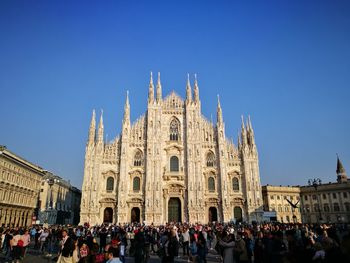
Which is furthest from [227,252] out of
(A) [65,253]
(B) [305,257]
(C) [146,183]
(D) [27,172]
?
(D) [27,172]

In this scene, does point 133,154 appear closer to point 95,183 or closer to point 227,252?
point 95,183

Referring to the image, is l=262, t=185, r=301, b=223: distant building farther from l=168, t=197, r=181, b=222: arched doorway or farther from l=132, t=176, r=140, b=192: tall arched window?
l=132, t=176, r=140, b=192: tall arched window

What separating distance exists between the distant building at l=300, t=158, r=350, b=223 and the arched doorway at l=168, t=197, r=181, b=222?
29.6 m

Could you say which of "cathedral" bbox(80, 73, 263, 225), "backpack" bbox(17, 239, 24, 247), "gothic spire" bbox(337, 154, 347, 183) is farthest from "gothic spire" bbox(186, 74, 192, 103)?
"gothic spire" bbox(337, 154, 347, 183)

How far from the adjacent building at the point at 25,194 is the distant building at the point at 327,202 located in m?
49.5

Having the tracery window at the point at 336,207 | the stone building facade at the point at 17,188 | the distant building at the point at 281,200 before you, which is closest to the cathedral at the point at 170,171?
the stone building facade at the point at 17,188

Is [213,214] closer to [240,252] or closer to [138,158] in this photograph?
[138,158]

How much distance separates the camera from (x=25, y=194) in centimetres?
4394

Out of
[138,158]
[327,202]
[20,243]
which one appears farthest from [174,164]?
[327,202]

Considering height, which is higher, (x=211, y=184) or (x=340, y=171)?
(x=340, y=171)

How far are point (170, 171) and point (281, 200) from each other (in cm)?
3122

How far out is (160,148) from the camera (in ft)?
140

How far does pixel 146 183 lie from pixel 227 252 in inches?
1267

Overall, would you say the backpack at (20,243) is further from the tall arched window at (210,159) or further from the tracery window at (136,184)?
the tall arched window at (210,159)
